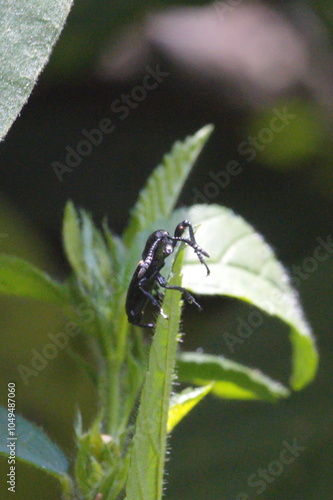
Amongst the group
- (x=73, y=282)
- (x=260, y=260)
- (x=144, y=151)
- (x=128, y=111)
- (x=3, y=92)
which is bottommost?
(x=260, y=260)

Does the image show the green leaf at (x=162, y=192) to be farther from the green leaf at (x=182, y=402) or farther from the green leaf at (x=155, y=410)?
the green leaf at (x=155, y=410)

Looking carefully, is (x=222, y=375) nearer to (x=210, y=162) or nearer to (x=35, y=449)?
(x=35, y=449)

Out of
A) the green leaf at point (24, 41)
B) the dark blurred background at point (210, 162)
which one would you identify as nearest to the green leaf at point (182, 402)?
the green leaf at point (24, 41)

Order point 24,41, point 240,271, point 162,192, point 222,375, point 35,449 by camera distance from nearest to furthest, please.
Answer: point 24,41, point 35,449, point 240,271, point 162,192, point 222,375

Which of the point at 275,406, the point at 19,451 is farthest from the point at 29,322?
the point at 19,451

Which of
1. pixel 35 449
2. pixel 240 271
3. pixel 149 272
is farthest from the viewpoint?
pixel 240 271

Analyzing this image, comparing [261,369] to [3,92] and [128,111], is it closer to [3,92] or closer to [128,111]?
[128,111]

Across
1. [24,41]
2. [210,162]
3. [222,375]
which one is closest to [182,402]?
[222,375]
